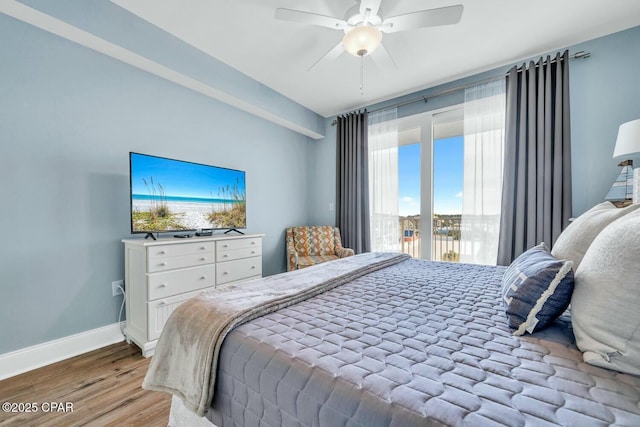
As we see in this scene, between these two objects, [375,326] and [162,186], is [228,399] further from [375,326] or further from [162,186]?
[162,186]

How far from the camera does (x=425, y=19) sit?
181cm

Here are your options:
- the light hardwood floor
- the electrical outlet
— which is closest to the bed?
the light hardwood floor

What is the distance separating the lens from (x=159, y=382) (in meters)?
1.06

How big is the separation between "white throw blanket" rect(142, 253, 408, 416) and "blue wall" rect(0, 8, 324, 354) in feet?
5.05

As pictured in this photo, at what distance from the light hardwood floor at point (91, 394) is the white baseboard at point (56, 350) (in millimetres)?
56

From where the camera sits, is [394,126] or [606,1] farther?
[394,126]

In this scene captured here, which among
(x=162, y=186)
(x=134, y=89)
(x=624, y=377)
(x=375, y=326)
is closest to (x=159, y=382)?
(x=375, y=326)

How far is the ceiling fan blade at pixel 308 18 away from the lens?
1.78m

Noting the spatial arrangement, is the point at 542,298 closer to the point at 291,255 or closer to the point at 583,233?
the point at 583,233

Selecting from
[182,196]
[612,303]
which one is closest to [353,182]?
[182,196]

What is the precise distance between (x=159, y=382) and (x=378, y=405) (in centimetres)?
94

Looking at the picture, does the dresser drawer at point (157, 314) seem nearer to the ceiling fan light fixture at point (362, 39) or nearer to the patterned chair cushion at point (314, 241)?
the patterned chair cushion at point (314, 241)

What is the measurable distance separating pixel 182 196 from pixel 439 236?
298 cm

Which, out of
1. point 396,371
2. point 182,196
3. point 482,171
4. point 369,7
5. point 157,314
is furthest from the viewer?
point 482,171
